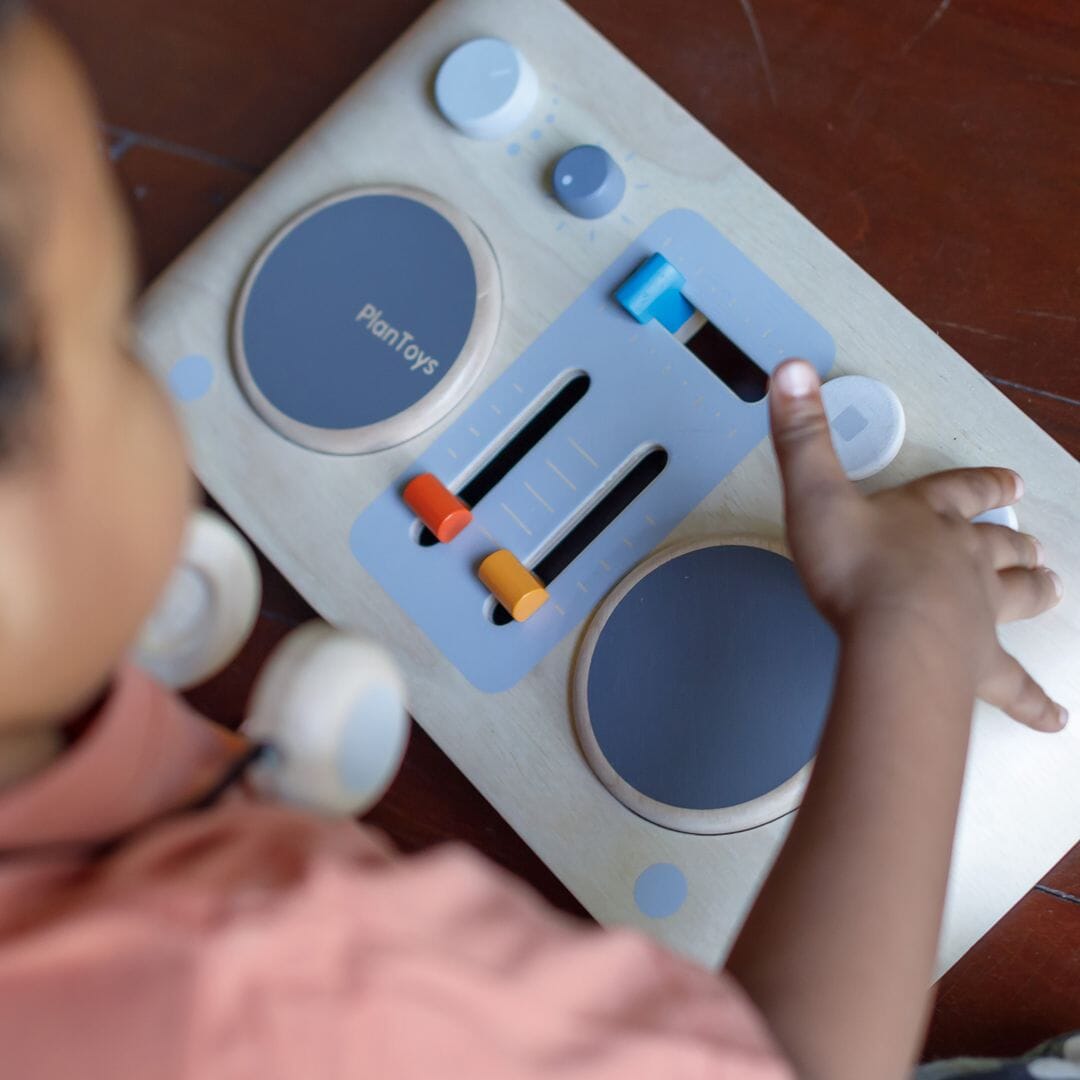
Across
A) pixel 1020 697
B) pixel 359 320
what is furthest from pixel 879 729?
pixel 359 320

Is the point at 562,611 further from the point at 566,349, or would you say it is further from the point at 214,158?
the point at 214,158

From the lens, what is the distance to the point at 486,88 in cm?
56

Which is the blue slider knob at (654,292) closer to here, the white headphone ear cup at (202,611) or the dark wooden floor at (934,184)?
the dark wooden floor at (934,184)

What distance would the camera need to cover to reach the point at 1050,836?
0.47m

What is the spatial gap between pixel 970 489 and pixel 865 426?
0.17 ft

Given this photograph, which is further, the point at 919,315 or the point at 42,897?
the point at 919,315

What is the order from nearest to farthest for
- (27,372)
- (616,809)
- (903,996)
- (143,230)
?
1. (27,372)
2. (903,996)
3. (616,809)
4. (143,230)

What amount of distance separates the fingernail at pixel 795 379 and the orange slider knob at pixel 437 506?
0.15 metres

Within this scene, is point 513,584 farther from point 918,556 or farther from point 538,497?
point 918,556

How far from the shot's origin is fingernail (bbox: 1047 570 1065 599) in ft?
1.57

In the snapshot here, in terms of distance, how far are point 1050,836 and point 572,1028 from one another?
24cm

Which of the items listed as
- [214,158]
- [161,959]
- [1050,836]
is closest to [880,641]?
[1050,836]

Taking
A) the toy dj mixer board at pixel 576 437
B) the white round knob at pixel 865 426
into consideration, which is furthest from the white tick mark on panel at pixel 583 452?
the white round knob at pixel 865 426

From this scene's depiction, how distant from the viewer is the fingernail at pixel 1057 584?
479 millimetres
